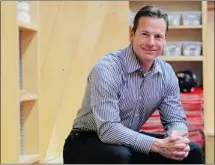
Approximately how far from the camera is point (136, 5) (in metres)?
3.63

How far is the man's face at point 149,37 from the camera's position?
1816 mm

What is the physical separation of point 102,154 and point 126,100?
11.3 inches

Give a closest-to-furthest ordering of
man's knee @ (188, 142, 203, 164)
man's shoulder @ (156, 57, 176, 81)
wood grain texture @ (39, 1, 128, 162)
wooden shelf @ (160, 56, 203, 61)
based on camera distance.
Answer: man's knee @ (188, 142, 203, 164) < man's shoulder @ (156, 57, 176, 81) < wood grain texture @ (39, 1, 128, 162) < wooden shelf @ (160, 56, 203, 61)

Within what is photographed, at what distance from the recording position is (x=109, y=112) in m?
1.72

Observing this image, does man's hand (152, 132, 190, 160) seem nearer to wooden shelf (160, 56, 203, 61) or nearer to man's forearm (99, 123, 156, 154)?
man's forearm (99, 123, 156, 154)

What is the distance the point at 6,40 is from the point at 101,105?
1.73 feet

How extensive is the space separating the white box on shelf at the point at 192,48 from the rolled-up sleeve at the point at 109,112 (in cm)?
177

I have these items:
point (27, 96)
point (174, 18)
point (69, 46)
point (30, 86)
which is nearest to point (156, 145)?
point (27, 96)

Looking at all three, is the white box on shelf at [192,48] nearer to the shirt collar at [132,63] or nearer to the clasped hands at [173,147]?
the shirt collar at [132,63]

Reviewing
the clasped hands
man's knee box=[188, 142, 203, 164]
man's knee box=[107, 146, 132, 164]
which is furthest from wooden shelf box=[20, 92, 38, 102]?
man's knee box=[188, 142, 203, 164]

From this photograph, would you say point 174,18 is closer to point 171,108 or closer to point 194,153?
point 171,108

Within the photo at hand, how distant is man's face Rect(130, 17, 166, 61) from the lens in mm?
1816

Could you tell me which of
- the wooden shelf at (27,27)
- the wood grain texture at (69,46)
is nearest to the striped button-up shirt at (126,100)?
the wooden shelf at (27,27)

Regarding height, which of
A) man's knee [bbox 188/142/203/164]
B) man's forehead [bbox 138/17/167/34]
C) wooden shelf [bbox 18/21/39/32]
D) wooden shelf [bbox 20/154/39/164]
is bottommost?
wooden shelf [bbox 20/154/39/164]
